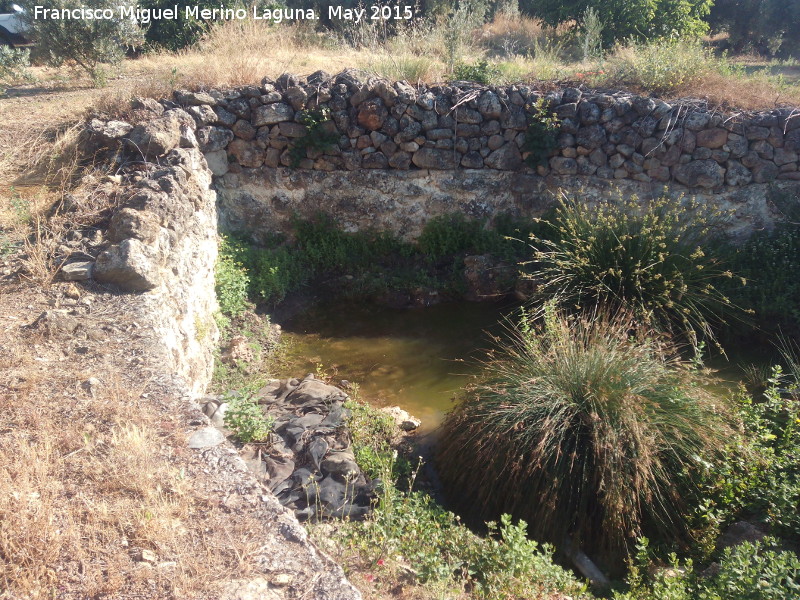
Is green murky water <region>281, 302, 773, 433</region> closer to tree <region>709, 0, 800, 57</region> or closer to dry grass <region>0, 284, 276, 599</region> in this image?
dry grass <region>0, 284, 276, 599</region>

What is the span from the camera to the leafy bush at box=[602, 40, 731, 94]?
7.39 m

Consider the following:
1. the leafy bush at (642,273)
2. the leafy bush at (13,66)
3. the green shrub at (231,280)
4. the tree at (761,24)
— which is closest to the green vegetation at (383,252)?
the green shrub at (231,280)

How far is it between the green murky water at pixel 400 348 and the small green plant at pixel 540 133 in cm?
183

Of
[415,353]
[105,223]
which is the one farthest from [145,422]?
[415,353]

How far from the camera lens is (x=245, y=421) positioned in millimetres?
4035

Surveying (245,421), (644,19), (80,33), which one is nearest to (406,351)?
(245,421)

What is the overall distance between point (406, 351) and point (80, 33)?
21.5ft

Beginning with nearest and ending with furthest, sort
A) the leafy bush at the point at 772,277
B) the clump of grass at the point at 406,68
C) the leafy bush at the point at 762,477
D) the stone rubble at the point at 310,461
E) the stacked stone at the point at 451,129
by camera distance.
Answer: the leafy bush at the point at 762,477, the stone rubble at the point at 310,461, the leafy bush at the point at 772,277, the stacked stone at the point at 451,129, the clump of grass at the point at 406,68

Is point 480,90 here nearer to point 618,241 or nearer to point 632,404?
point 618,241

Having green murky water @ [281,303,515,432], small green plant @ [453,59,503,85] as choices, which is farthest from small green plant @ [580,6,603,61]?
green murky water @ [281,303,515,432]

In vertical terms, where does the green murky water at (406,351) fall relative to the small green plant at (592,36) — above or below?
below

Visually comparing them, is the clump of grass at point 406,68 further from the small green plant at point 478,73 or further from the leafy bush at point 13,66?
the leafy bush at point 13,66

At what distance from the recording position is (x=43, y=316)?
13.5 feet

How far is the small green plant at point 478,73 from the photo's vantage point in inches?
303
